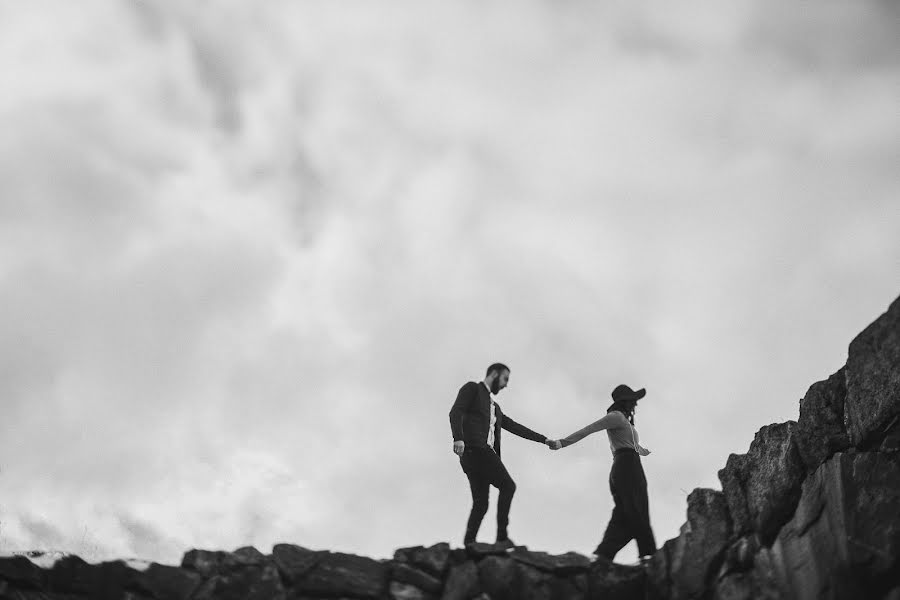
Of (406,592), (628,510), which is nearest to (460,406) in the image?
(628,510)

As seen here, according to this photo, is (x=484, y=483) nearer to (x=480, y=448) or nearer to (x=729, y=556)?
(x=480, y=448)

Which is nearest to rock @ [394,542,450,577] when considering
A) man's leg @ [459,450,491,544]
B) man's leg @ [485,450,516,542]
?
man's leg @ [459,450,491,544]

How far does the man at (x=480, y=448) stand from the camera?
8430 millimetres

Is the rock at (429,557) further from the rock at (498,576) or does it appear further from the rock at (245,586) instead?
the rock at (245,586)

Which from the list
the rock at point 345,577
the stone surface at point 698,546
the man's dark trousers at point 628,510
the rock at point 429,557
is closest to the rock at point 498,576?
the rock at point 429,557

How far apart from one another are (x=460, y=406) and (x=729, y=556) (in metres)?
3.23

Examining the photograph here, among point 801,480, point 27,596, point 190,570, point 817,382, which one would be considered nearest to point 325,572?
point 190,570

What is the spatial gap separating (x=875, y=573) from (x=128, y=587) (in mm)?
5879

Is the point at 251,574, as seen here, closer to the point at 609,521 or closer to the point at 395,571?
the point at 395,571

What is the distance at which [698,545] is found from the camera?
6.93 metres

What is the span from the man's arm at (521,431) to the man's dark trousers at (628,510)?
133 cm

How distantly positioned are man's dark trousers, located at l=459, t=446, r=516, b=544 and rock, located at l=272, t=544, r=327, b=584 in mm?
1826

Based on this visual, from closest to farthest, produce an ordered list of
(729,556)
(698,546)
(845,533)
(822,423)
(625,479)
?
1. (845,533)
2. (822,423)
3. (729,556)
4. (698,546)
5. (625,479)

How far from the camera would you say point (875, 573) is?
527 cm
